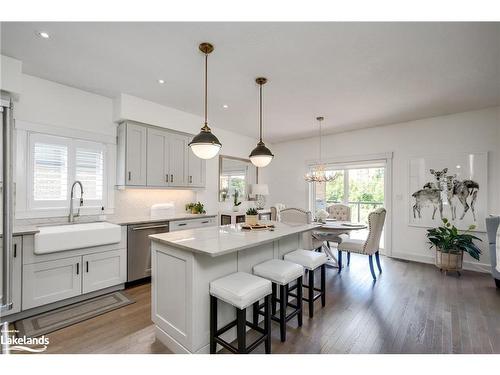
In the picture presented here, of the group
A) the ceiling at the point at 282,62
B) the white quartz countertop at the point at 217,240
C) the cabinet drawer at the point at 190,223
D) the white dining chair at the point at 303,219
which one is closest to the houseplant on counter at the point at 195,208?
the cabinet drawer at the point at 190,223

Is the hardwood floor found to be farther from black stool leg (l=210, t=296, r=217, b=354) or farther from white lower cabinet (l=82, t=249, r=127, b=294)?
black stool leg (l=210, t=296, r=217, b=354)

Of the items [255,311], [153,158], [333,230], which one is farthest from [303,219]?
[153,158]

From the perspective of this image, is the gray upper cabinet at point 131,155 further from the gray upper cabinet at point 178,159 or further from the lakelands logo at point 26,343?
the lakelands logo at point 26,343

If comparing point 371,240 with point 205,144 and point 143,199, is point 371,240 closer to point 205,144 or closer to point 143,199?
point 205,144

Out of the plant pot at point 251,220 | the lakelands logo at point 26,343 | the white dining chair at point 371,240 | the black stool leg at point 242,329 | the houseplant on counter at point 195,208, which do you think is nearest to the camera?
the black stool leg at point 242,329

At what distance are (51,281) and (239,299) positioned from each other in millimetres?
2222

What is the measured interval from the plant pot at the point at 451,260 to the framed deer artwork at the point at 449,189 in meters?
0.62

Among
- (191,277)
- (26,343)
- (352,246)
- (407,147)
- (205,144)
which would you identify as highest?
(407,147)

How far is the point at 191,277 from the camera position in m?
1.67

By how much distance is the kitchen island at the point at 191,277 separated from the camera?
1679mm

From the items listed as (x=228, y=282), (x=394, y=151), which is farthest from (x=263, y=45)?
(x=394, y=151)

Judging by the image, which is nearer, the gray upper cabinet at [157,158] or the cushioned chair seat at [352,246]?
the cushioned chair seat at [352,246]

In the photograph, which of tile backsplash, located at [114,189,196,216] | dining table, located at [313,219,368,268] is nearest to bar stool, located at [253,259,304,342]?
dining table, located at [313,219,368,268]
